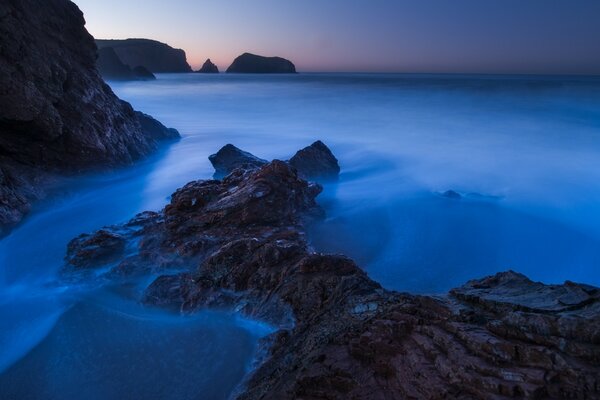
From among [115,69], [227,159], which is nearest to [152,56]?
[115,69]

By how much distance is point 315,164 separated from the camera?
10.8 m

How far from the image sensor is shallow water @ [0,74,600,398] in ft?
13.5

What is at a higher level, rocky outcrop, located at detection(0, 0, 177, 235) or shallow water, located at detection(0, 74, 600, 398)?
rocky outcrop, located at detection(0, 0, 177, 235)

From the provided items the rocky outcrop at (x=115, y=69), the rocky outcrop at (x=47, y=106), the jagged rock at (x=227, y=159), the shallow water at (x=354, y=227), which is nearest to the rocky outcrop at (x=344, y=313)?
the shallow water at (x=354, y=227)

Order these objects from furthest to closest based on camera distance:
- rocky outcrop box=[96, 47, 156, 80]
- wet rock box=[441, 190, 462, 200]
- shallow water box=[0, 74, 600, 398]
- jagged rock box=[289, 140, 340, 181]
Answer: rocky outcrop box=[96, 47, 156, 80] < jagged rock box=[289, 140, 340, 181] < wet rock box=[441, 190, 462, 200] < shallow water box=[0, 74, 600, 398]

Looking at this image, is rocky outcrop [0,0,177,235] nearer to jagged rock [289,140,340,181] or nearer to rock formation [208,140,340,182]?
rock formation [208,140,340,182]

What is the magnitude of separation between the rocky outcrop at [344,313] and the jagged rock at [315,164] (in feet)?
14.5

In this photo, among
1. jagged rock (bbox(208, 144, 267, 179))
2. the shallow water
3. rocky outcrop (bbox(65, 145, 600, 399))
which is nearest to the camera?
rocky outcrop (bbox(65, 145, 600, 399))

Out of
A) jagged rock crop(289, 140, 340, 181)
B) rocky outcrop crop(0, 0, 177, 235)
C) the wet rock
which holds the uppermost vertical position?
rocky outcrop crop(0, 0, 177, 235)

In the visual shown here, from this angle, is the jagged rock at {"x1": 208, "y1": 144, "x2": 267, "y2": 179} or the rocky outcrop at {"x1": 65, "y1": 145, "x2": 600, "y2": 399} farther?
the jagged rock at {"x1": 208, "y1": 144, "x2": 267, "y2": 179}

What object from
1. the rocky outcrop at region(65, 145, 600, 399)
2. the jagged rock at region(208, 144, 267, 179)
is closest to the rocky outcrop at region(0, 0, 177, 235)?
the jagged rock at region(208, 144, 267, 179)

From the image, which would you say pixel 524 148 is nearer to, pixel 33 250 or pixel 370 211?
pixel 370 211

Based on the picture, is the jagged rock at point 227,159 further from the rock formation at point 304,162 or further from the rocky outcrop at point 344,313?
the rocky outcrop at point 344,313

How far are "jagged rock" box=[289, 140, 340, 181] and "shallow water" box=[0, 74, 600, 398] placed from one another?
48 cm
